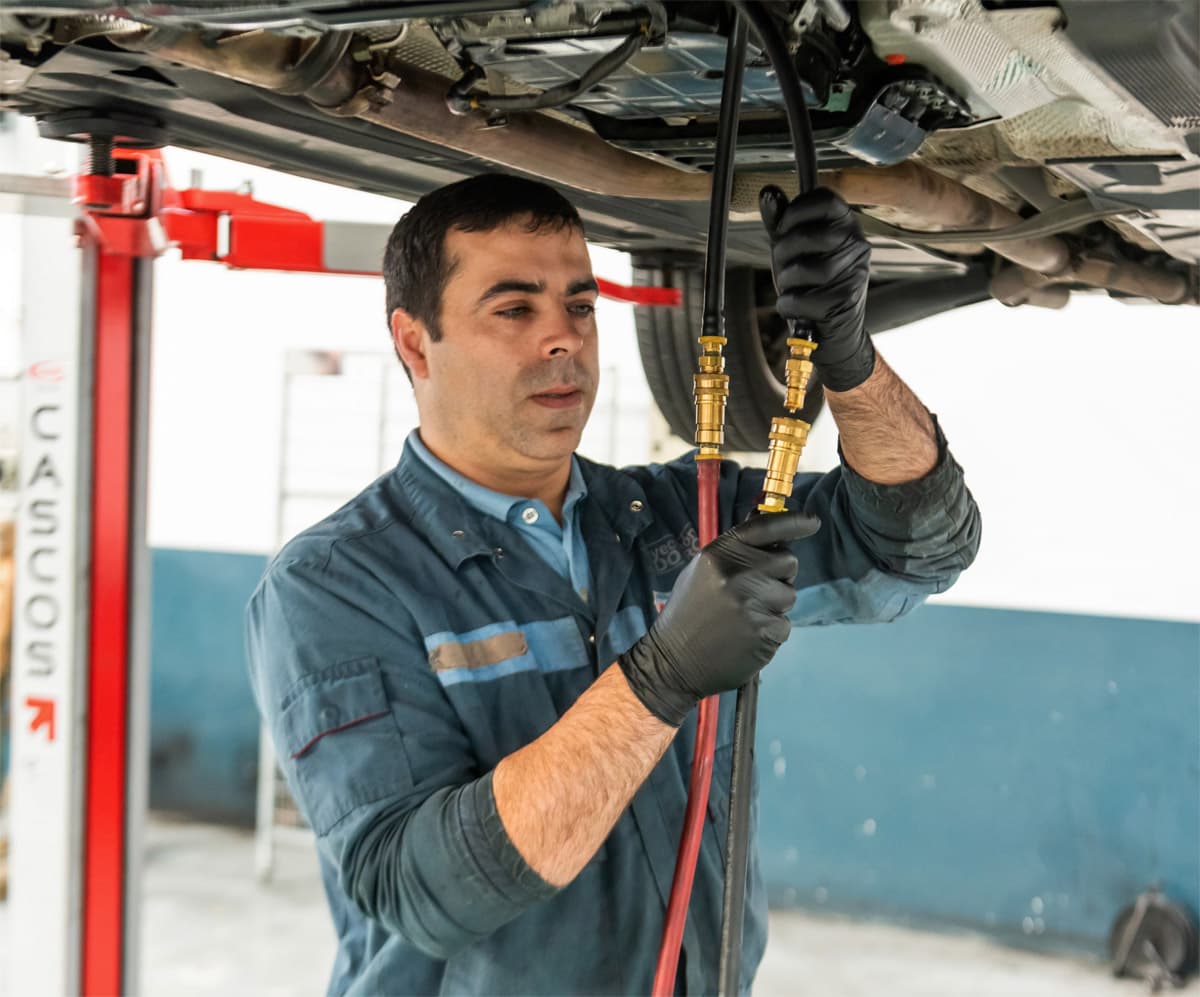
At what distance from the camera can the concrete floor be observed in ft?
10.6

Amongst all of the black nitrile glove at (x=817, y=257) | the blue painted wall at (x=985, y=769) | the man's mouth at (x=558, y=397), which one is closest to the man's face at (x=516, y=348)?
the man's mouth at (x=558, y=397)

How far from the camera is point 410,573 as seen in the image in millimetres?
1085

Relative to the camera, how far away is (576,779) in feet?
2.89

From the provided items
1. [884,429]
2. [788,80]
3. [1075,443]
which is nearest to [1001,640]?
[1075,443]

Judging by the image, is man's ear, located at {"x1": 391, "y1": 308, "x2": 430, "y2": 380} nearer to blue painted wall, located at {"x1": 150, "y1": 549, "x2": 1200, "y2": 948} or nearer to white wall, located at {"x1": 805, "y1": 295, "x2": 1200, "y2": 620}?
white wall, located at {"x1": 805, "y1": 295, "x2": 1200, "y2": 620}

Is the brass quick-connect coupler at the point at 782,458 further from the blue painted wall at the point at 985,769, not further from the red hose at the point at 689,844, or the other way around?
the blue painted wall at the point at 985,769

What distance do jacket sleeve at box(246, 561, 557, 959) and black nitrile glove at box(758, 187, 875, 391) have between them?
0.39m

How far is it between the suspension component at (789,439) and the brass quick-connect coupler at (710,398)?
5cm

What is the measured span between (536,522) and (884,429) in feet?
1.00

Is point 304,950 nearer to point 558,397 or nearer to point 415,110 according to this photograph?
point 558,397

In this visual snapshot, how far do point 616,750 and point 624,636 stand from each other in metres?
0.25

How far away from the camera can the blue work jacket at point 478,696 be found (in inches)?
36.6

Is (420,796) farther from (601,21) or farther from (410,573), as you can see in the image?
(601,21)

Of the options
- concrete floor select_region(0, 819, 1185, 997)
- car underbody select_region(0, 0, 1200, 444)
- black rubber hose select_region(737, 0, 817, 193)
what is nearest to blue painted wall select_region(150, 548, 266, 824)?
concrete floor select_region(0, 819, 1185, 997)
